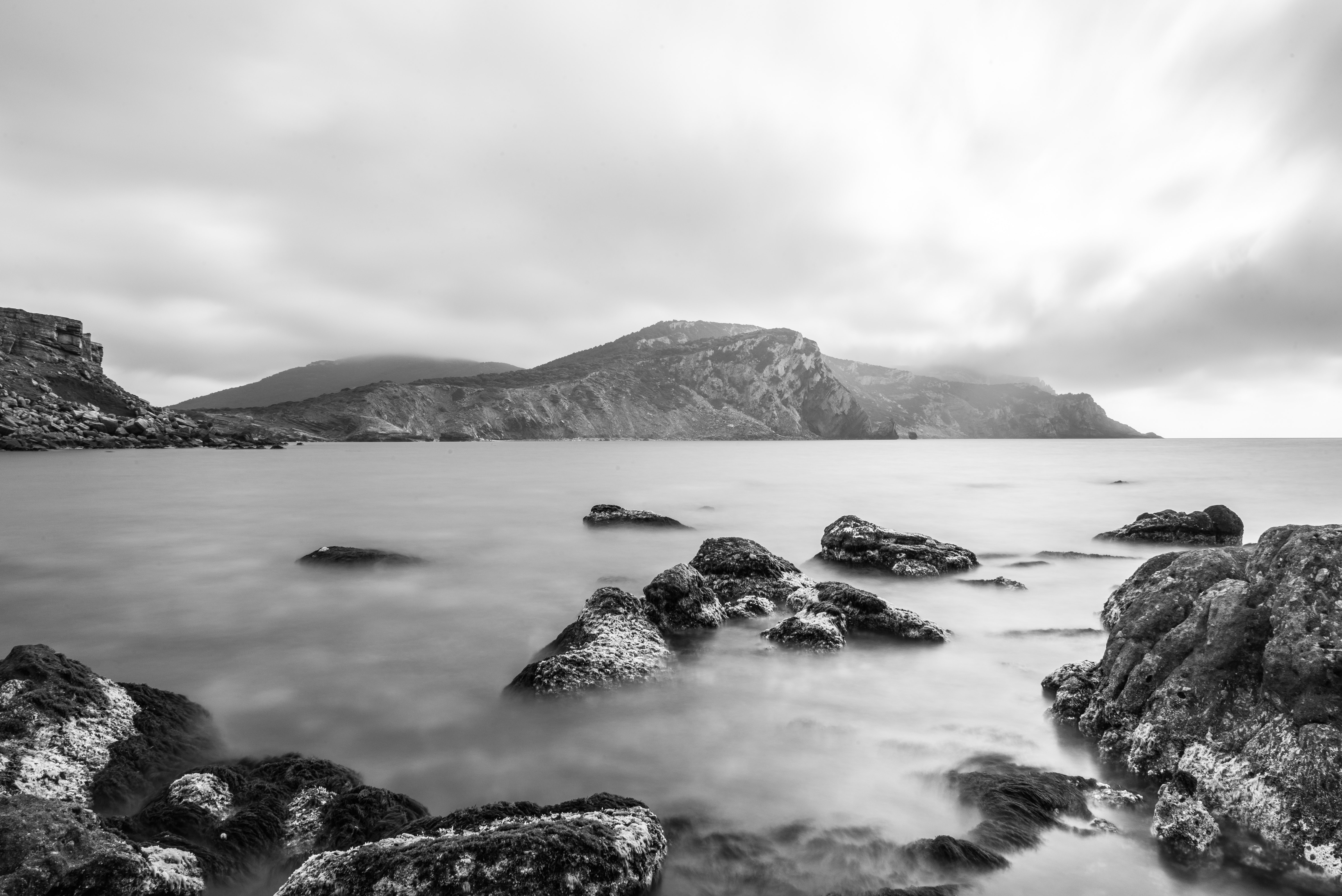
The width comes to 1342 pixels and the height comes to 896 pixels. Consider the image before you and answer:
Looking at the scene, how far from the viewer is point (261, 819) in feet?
12.6

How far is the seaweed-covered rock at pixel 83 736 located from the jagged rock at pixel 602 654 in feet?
8.58

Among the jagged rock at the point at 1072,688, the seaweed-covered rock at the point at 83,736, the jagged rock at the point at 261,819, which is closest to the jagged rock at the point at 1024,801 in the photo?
the jagged rock at the point at 1072,688

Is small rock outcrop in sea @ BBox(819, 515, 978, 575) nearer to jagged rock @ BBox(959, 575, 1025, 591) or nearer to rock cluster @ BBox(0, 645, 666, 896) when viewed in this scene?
jagged rock @ BBox(959, 575, 1025, 591)

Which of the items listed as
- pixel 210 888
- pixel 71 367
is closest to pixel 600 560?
pixel 210 888

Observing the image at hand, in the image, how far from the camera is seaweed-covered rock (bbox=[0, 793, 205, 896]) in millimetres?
2957

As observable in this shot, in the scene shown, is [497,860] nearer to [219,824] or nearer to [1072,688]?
[219,824]

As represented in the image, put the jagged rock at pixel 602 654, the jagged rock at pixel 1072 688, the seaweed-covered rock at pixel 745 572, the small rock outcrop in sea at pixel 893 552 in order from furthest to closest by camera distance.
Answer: the small rock outcrop in sea at pixel 893 552
the seaweed-covered rock at pixel 745 572
the jagged rock at pixel 602 654
the jagged rock at pixel 1072 688

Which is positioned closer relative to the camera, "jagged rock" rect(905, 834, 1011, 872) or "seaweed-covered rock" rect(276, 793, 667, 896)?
"seaweed-covered rock" rect(276, 793, 667, 896)

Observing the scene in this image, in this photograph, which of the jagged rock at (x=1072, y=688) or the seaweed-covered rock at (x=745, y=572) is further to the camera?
the seaweed-covered rock at (x=745, y=572)

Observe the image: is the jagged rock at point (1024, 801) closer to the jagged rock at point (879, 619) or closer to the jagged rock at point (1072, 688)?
the jagged rock at point (1072, 688)

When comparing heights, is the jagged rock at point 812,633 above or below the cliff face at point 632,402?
below

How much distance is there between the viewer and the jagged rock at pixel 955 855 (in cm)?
374

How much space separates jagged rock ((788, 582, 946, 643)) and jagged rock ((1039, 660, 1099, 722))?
1535mm

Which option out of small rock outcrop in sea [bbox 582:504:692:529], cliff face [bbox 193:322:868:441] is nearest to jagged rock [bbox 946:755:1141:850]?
small rock outcrop in sea [bbox 582:504:692:529]
